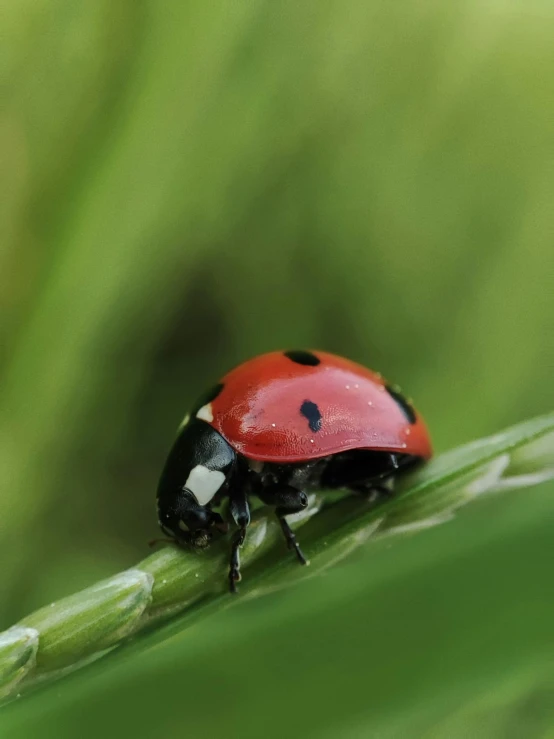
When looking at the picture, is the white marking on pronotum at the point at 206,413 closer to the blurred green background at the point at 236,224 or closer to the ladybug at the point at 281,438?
the ladybug at the point at 281,438

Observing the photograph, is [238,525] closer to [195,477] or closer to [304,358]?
[195,477]

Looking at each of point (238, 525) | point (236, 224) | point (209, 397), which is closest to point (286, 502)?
point (238, 525)

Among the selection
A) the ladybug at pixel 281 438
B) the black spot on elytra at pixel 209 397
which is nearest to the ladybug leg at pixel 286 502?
the ladybug at pixel 281 438

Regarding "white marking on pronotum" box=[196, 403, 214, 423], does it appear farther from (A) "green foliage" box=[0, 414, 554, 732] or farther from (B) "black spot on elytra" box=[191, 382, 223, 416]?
(A) "green foliage" box=[0, 414, 554, 732]

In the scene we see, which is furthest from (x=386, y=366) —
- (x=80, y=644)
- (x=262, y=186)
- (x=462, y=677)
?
(x=80, y=644)

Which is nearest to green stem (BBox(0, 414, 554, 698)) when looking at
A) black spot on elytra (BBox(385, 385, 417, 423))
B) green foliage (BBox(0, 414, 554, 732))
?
green foliage (BBox(0, 414, 554, 732))

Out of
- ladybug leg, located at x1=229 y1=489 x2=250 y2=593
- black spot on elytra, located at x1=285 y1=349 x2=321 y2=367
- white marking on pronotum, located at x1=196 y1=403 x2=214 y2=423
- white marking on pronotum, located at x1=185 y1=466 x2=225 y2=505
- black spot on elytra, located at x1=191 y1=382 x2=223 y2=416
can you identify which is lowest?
ladybug leg, located at x1=229 y1=489 x2=250 y2=593

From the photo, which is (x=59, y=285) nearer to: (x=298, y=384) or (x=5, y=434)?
(x=5, y=434)
